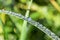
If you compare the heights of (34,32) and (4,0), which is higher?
(4,0)

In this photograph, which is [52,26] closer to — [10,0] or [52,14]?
[52,14]

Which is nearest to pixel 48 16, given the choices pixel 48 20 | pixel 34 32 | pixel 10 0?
pixel 48 20

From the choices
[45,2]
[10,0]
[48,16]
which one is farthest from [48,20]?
[10,0]

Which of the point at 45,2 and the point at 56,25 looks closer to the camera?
the point at 56,25

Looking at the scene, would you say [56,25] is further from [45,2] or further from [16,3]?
[16,3]

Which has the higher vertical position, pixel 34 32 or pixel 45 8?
pixel 45 8

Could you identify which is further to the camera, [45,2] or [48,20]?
[45,2]
